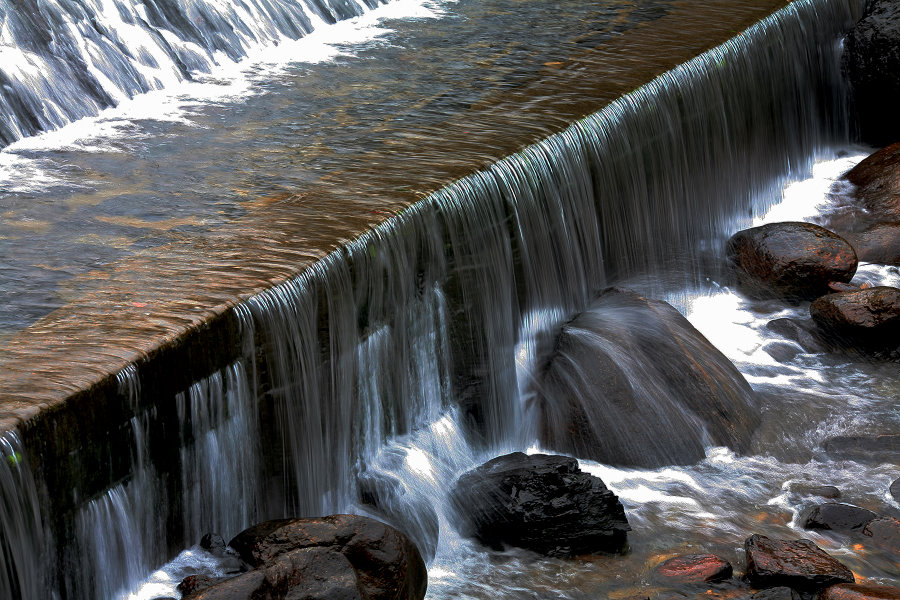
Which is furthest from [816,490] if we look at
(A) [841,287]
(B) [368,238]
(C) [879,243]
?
(C) [879,243]

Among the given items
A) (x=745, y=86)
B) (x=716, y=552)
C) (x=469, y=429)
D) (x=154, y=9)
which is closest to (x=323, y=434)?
(x=469, y=429)

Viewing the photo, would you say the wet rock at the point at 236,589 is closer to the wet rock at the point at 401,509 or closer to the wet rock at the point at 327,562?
the wet rock at the point at 327,562

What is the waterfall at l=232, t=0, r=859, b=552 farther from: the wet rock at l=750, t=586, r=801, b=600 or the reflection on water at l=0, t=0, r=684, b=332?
the wet rock at l=750, t=586, r=801, b=600

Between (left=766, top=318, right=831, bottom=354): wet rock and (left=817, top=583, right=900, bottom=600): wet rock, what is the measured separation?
8.55 ft

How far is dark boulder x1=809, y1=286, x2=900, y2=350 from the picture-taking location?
7.02 meters

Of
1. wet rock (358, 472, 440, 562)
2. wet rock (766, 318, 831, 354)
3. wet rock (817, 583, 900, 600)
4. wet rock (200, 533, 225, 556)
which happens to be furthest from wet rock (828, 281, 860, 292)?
wet rock (200, 533, 225, 556)

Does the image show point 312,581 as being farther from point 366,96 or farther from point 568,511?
point 366,96

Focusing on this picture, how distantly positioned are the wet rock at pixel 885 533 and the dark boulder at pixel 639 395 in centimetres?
89

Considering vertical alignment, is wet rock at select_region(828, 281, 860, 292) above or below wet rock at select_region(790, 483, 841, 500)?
above

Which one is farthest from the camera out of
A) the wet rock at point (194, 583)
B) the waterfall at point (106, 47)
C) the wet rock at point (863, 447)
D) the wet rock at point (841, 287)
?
the wet rock at point (841, 287)

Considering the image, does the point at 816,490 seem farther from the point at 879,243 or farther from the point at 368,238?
the point at 879,243

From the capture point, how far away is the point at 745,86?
8930 mm

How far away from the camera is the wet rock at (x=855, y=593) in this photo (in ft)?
15.4

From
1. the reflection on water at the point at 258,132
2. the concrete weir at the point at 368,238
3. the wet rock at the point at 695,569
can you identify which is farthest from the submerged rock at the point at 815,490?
the reflection on water at the point at 258,132
